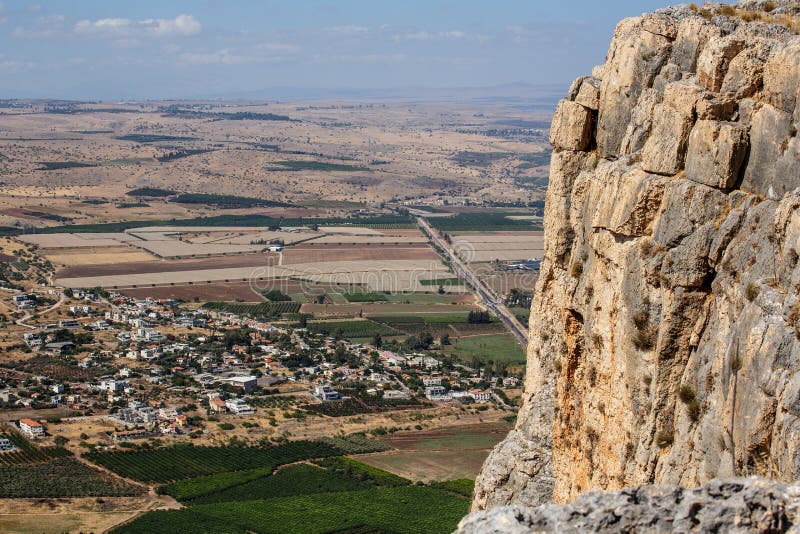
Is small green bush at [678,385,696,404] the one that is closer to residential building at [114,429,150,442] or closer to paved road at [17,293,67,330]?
residential building at [114,429,150,442]

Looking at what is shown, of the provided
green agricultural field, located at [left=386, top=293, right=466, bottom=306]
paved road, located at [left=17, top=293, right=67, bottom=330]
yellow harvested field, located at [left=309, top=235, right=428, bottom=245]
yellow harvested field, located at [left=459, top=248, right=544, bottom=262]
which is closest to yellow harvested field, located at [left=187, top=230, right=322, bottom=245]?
yellow harvested field, located at [left=309, top=235, right=428, bottom=245]

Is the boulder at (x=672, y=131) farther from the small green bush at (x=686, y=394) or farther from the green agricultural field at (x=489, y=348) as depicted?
the green agricultural field at (x=489, y=348)

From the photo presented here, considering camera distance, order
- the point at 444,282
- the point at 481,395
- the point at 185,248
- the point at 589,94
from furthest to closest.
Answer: the point at 185,248 → the point at 444,282 → the point at 481,395 → the point at 589,94

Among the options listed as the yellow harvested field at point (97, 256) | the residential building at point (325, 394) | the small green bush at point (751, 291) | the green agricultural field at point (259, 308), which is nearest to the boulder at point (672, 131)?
the small green bush at point (751, 291)

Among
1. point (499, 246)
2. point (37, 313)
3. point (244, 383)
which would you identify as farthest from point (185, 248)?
point (244, 383)

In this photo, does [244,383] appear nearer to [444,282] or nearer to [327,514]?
[327,514]
